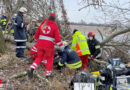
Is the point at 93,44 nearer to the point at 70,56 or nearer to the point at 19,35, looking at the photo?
the point at 70,56

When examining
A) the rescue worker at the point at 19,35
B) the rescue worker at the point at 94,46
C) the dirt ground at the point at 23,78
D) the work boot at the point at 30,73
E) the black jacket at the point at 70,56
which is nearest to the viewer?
the dirt ground at the point at 23,78

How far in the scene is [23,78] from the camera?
14.2 feet

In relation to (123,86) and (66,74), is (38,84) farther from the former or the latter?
(123,86)

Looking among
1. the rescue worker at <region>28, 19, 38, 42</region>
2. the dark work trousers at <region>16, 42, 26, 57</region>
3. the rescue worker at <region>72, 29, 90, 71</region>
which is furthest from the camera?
the rescue worker at <region>28, 19, 38, 42</region>

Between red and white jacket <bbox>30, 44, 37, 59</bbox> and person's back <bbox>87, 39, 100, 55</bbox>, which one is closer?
A: red and white jacket <bbox>30, 44, 37, 59</bbox>

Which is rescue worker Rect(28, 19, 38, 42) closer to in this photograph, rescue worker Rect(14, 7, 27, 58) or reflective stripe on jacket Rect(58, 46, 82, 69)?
rescue worker Rect(14, 7, 27, 58)

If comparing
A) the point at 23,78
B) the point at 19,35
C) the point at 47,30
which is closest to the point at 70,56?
the point at 47,30

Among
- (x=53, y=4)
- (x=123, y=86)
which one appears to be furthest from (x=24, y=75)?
(x=53, y=4)

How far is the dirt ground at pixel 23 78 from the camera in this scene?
390cm

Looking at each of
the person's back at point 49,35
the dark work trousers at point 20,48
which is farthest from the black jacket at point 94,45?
the person's back at point 49,35

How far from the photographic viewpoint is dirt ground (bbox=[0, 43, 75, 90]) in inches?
153

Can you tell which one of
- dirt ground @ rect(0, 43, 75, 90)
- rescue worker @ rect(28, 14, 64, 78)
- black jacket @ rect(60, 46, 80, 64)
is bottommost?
dirt ground @ rect(0, 43, 75, 90)

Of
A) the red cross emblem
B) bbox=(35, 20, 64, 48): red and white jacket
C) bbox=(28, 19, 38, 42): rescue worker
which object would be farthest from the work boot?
→ bbox=(28, 19, 38, 42): rescue worker

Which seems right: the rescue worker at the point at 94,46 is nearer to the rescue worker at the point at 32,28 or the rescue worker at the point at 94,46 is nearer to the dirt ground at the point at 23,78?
the dirt ground at the point at 23,78
